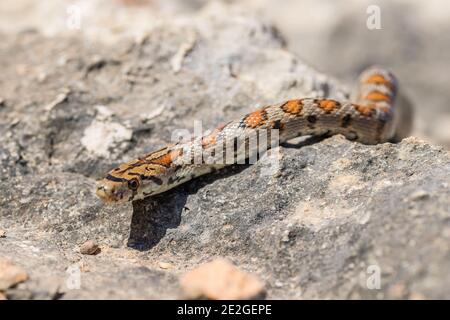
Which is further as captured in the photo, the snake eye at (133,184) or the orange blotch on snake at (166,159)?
the orange blotch on snake at (166,159)

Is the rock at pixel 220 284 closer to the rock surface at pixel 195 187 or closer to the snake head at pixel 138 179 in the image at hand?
the rock surface at pixel 195 187

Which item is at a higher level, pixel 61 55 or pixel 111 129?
pixel 61 55

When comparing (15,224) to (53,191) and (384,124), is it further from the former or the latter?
(384,124)

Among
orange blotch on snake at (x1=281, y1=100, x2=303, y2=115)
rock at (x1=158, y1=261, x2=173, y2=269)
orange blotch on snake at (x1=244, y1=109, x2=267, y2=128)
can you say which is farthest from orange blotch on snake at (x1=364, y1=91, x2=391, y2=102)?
rock at (x1=158, y1=261, x2=173, y2=269)

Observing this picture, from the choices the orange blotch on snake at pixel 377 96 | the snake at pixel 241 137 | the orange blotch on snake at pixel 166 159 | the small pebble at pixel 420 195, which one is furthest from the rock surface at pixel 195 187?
Result: the orange blotch on snake at pixel 377 96

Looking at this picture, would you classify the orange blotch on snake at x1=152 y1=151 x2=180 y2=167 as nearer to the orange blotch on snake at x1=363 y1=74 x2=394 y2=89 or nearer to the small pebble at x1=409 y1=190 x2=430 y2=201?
the small pebble at x1=409 y1=190 x2=430 y2=201

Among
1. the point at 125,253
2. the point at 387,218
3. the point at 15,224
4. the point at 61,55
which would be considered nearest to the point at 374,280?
the point at 387,218
